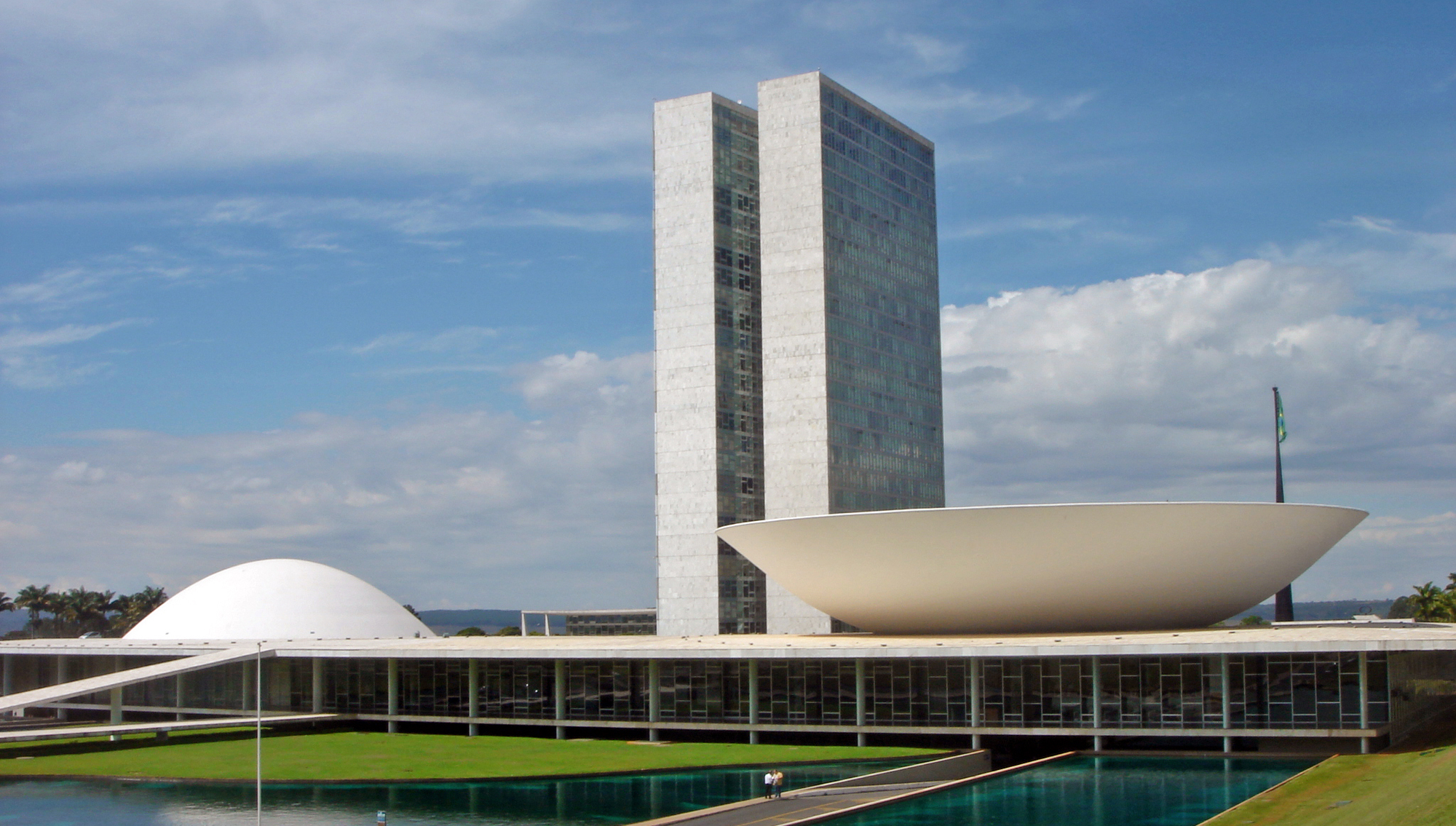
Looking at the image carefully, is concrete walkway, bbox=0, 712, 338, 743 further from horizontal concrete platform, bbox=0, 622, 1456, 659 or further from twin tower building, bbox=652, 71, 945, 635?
twin tower building, bbox=652, 71, 945, 635

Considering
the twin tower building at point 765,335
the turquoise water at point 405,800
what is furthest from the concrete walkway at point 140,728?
the twin tower building at point 765,335

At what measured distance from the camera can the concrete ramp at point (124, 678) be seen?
58.4 meters

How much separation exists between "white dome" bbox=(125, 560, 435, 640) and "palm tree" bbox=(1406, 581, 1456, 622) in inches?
2926

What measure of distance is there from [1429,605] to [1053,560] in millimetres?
74135

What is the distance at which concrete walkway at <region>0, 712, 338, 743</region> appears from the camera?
55062mm

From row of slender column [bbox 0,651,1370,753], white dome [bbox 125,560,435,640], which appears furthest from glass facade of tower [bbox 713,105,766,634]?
row of slender column [bbox 0,651,1370,753]

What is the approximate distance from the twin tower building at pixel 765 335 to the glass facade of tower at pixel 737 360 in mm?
119

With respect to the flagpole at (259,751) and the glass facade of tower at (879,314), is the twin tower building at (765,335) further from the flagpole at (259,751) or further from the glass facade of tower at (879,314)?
the flagpole at (259,751)

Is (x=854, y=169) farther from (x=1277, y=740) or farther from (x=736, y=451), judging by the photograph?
(x=1277, y=740)

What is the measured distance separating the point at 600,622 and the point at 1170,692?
76.5 m

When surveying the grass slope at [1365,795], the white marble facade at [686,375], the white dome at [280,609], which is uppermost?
the white marble facade at [686,375]

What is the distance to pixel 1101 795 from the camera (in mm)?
40844

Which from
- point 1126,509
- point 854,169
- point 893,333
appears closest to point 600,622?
point 893,333

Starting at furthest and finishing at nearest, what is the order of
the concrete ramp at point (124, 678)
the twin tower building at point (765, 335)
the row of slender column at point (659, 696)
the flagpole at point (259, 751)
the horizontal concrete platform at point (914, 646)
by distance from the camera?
the twin tower building at point (765, 335) < the concrete ramp at point (124, 678) < the row of slender column at point (659, 696) < the horizontal concrete platform at point (914, 646) < the flagpole at point (259, 751)
